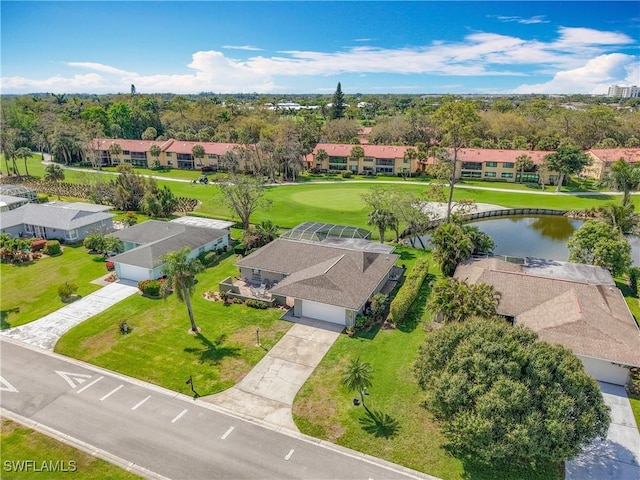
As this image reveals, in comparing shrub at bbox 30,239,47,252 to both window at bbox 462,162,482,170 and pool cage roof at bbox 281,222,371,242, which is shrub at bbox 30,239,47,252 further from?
window at bbox 462,162,482,170

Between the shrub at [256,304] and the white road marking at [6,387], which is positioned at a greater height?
the shrub at [256,304]

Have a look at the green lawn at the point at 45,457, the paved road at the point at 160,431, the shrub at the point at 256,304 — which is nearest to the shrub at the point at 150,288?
the shrub at the point at 256,304

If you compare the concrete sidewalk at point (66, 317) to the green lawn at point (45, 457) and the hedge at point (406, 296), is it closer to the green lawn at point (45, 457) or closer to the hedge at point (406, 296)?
the green lawn at point (45, 457)

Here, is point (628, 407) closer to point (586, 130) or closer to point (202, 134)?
point (586, 130)

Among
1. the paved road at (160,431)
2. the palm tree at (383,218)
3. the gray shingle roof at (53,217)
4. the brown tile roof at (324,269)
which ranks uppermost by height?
the palm tree at (383,218)

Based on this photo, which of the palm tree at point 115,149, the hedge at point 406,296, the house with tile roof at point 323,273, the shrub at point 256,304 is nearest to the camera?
the hedge at point 406,296

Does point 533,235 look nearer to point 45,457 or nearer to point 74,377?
point 74,377

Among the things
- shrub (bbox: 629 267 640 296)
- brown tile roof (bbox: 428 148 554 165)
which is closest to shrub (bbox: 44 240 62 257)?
shrub (bbox: 629 267 640 296)
